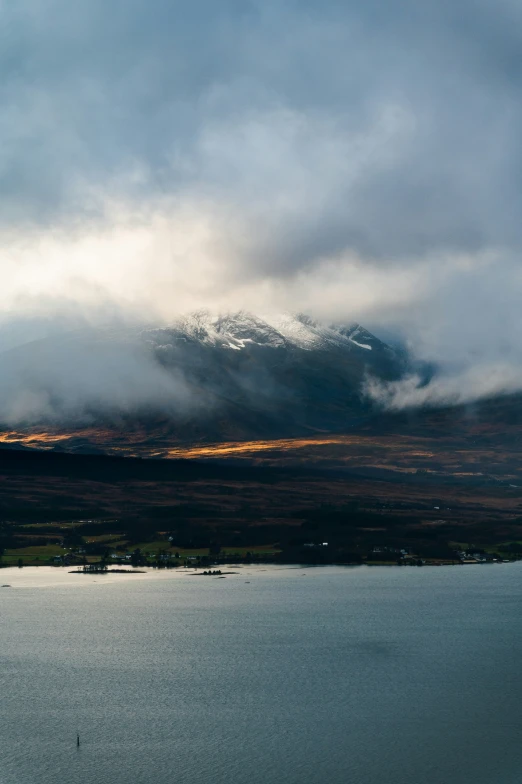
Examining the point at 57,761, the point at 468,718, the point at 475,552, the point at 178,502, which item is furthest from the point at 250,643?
the point at 178,502

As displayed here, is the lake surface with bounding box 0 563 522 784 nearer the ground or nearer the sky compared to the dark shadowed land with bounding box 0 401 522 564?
nearer the ground

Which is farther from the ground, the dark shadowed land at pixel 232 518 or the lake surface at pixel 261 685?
the dark shadowed land at pixel 232 518

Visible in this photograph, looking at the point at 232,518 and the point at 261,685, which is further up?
the point at 232,518

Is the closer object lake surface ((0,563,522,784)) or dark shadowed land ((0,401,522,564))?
lake surface ((0,563,522,784))

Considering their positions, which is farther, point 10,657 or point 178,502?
point 178,502

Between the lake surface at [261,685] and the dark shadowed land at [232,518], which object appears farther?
the dark shadowed land at [232,518]

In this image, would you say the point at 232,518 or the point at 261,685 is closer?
the point at 261,685

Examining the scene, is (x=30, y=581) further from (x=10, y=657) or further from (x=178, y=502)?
(x=178, y=502)

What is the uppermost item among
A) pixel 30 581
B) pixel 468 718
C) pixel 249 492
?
pixel 249 492
